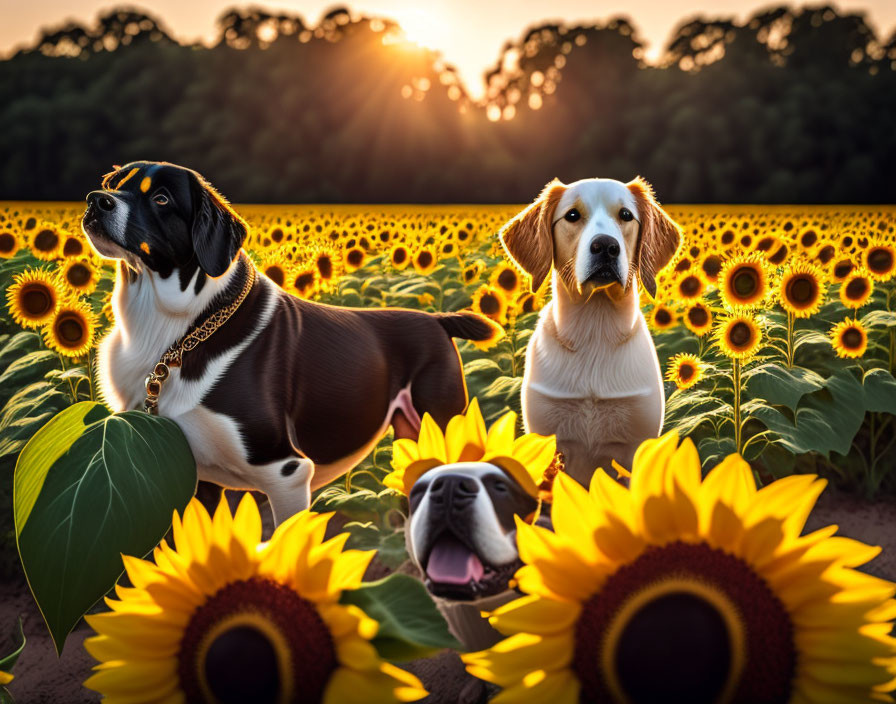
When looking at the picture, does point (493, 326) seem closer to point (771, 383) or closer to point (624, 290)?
point (624, 290)

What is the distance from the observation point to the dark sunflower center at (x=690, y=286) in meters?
4.07

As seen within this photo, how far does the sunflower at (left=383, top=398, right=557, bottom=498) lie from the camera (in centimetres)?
159

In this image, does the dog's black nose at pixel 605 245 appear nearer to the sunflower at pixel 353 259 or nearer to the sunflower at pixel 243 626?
the sunflower at pixel 243 626

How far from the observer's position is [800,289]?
4023 mm

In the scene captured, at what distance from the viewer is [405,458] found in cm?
165

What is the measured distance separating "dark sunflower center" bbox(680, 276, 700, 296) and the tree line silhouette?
1858 centimetres

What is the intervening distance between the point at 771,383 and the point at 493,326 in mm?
1439

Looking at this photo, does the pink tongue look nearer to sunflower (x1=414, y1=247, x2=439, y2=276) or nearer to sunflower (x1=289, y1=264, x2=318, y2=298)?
sunflower (x1=289, y1=264, x2=318, y2=298)

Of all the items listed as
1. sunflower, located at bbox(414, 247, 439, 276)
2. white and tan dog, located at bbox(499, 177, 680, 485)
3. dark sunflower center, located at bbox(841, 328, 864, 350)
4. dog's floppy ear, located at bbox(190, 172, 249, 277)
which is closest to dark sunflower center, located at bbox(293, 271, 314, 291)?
white and tan dog, located at bbox(499, 177, 680, 485)

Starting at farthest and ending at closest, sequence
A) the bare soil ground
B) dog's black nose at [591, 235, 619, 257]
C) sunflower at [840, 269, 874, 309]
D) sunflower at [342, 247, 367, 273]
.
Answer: sunflower at [342, 247, 367, 273], sunflower at [840, 269, 874, 309], dog's black nose at [591, 235, 619, 257], the bare soil ground

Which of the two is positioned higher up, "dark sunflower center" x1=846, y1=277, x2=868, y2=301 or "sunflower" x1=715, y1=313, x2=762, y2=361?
"dark sunflower center" x1=846, y1=277, x2=868, y2=301

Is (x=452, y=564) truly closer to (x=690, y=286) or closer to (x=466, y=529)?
(x=466, y=529)

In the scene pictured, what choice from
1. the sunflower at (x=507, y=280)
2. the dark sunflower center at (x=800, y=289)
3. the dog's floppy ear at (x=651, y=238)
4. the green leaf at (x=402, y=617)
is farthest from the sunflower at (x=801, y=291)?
the green leaf at (x=402, y=617)

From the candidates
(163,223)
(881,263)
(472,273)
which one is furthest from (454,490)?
(472,273)
